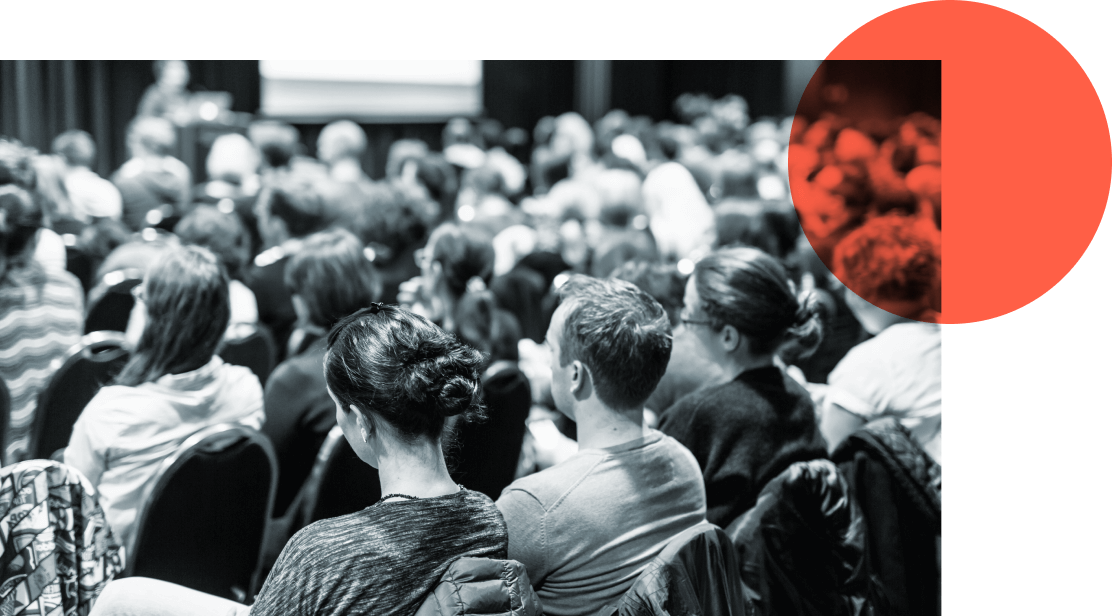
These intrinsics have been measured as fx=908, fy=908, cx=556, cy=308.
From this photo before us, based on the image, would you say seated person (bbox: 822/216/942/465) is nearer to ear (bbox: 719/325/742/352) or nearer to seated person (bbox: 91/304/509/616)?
ear (bbox: 719/325/742/352)

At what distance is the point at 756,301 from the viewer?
2035mm

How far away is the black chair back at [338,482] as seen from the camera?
1975mm

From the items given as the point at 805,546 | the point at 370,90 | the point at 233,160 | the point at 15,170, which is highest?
the point at 370,90

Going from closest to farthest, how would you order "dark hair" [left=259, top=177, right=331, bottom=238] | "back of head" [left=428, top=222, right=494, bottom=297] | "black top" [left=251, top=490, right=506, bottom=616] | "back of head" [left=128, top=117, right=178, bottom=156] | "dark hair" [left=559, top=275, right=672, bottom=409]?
"black top" [left=251, top=490, right=506, bottom=616] < "dark hair" [left=559, top=275, right=672, bottom=409] < "back of head" [left=428, top=222, right=494, bottom=297] < "dark hair" [left=259, top=177, right=331, bottom=238] < "back of head" [left=128, top=117, right=178, bottom=156]

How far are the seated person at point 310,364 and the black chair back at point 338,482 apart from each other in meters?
0.37

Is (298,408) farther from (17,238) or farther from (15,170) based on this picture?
(15,170)

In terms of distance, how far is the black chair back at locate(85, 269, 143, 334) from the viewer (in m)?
3.26

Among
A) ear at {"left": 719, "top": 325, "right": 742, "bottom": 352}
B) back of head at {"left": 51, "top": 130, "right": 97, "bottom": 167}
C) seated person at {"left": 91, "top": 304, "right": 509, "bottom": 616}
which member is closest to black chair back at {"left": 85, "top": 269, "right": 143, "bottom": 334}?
seated person at {"left": 91, "top": 304, "right": 509, "bottom": 616}

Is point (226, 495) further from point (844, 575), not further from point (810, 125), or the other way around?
point (810, 125)

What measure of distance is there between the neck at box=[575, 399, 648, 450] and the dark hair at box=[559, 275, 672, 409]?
1 cm

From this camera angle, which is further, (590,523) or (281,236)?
(281,236)

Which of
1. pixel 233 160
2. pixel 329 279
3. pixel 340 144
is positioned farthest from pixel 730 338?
pixel 233 160

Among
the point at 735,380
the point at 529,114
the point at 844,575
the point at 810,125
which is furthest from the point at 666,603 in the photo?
the point at 529,114

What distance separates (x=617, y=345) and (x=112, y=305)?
94.9 inches
